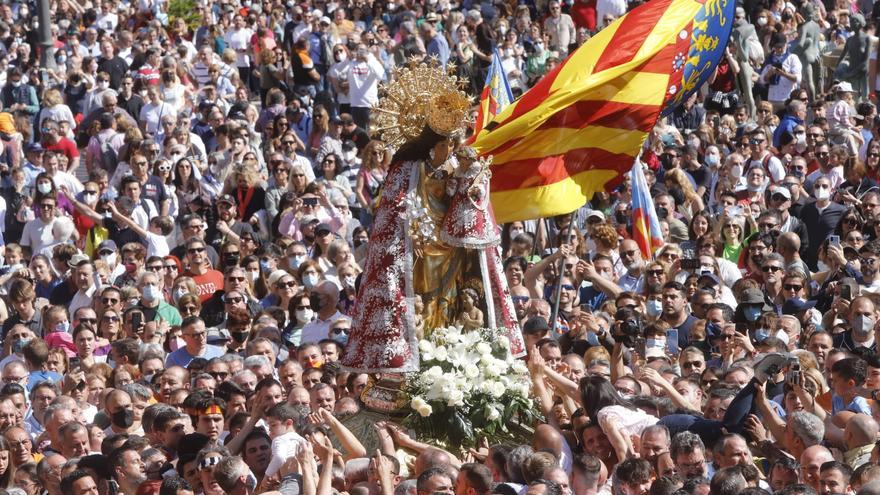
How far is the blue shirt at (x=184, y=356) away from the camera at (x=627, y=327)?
10.3 ft

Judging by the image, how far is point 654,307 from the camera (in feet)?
48.6

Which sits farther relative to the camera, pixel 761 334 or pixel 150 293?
pixel 150 293

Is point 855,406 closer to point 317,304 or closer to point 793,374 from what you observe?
point 793,374

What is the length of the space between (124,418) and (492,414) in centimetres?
256

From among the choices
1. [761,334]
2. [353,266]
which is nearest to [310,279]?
[353,266]

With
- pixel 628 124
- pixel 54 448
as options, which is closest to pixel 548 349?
pixel 628 124

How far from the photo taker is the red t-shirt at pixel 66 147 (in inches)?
815

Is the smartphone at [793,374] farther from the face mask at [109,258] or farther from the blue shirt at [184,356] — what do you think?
the face mask at [109,258]

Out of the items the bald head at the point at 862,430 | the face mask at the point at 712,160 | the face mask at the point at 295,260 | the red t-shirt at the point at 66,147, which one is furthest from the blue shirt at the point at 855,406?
the red t-shirt at the point at 66,147

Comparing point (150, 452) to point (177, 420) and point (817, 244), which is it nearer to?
point (177, 420)

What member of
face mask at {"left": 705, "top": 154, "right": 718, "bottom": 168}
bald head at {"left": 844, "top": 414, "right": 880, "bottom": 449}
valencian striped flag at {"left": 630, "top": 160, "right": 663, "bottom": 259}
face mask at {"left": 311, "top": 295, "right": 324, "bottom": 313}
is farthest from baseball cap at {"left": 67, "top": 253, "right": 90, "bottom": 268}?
bald head at {"left": 844, "top": 414, "right": 880, "bottom": 449}

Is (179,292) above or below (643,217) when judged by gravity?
below

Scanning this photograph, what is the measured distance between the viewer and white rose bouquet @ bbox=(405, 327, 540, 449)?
1170 cm

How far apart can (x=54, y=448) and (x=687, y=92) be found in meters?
5.68
